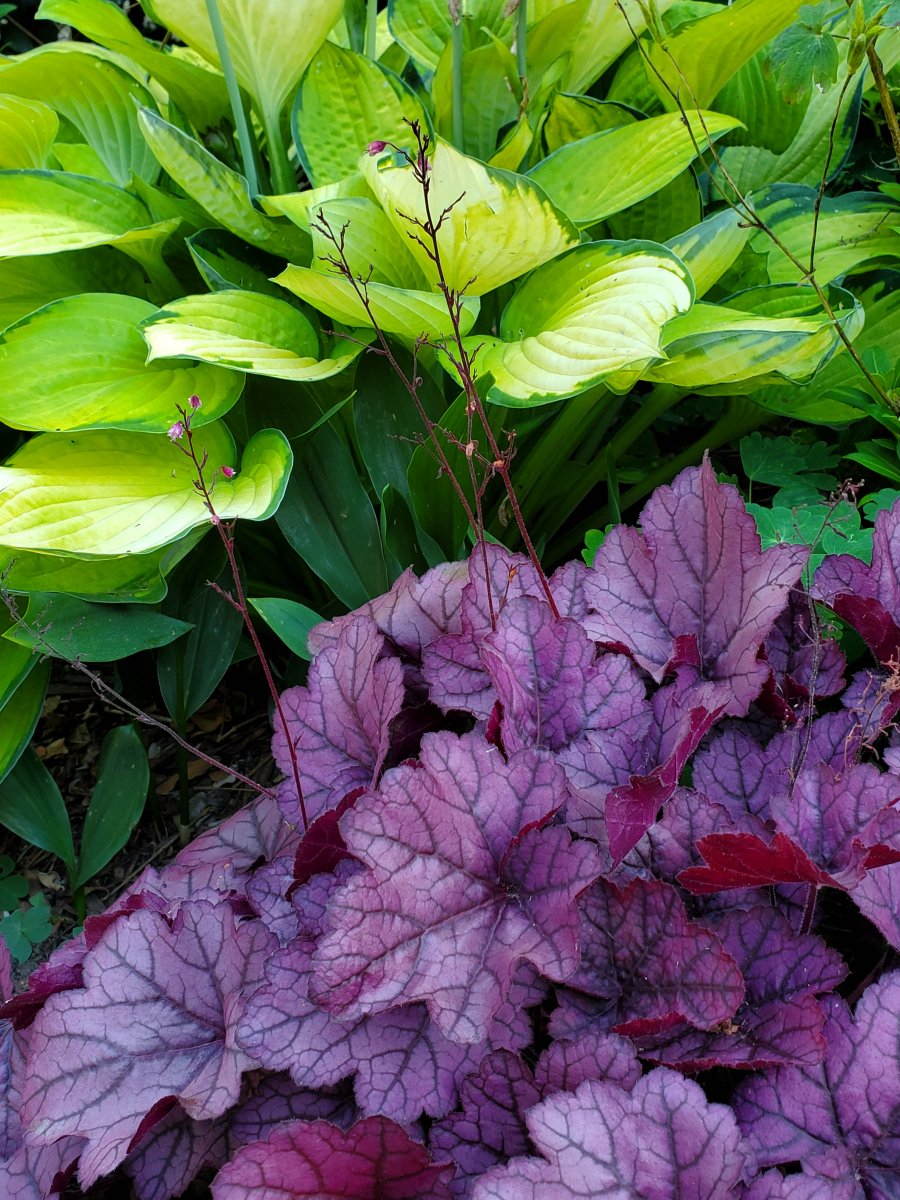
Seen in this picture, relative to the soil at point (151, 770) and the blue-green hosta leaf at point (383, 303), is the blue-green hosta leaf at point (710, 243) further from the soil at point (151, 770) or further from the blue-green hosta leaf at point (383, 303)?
the soil at point (151, 770)

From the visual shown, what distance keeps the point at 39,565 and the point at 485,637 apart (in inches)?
31.4

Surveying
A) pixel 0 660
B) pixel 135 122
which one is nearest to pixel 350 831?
pixel 0 660

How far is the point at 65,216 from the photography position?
1439 mm

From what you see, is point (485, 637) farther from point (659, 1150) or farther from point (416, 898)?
point (659, 1150)

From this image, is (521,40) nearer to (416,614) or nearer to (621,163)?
(621,163)

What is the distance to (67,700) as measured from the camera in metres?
1.77

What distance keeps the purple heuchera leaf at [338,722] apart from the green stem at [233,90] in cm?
99

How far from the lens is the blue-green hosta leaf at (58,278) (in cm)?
156

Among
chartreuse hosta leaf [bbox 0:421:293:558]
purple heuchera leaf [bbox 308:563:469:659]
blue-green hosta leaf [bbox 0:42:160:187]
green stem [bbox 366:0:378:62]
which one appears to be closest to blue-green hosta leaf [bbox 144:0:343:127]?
blue-green hosta leaf [bbox 0:42:160:187]

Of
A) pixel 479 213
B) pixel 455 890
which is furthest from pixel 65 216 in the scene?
pixel 455 890

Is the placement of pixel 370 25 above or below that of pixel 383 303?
above

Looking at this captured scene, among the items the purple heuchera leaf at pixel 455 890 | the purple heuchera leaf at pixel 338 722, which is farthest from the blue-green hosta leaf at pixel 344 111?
the purple heuchera leaf at pixel 455 890

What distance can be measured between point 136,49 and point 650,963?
1571mm

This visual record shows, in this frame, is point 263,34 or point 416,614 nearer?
point 416,614
